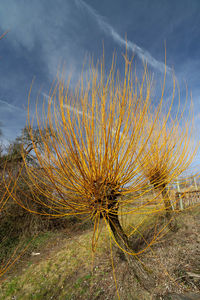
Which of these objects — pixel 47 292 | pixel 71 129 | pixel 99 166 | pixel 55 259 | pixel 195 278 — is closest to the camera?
pixel 71 129

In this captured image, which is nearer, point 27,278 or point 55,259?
point 27,278

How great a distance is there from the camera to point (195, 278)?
269 centimetres

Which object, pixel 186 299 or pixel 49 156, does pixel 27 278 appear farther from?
pixel 49 156

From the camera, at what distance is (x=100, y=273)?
345 centimetres

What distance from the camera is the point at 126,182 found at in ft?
6.58

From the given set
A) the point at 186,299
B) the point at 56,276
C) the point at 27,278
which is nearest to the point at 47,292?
the point at 56,276

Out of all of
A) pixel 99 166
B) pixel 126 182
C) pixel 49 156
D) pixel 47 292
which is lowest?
pixel 47 292

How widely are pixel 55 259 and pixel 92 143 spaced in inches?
178

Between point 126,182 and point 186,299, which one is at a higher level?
point 126,182

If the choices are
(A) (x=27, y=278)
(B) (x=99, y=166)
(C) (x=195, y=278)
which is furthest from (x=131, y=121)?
(A) (x=27, y=278)

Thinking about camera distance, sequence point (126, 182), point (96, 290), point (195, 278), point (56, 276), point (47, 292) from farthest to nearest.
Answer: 1. point (56, 276)
2. point (47, 292)
3. point (96, 290)
4. point (195, 278)
5. point (126, 182)

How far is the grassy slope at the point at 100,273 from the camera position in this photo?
2.75 metres

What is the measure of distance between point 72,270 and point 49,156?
343 centimetres

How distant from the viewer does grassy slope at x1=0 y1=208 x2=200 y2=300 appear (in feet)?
9.04
